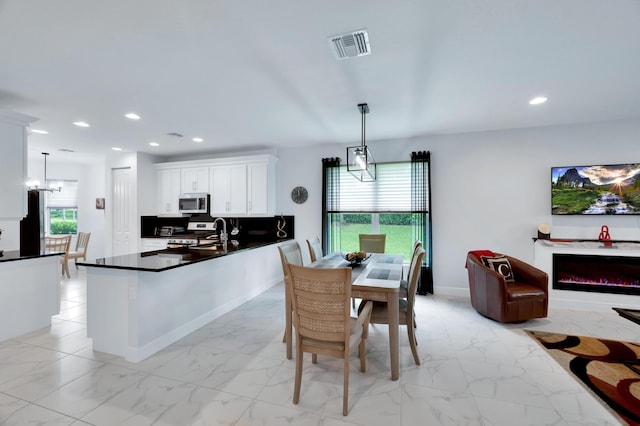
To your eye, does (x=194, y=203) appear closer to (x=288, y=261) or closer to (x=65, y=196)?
(x=288, y=261)

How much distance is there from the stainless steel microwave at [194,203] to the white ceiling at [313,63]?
1.73 m

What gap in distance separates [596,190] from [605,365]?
2.66 m

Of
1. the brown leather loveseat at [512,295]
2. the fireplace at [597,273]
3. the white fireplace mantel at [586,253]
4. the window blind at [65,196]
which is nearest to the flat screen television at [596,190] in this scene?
the white fireplace mantel at [586,253]

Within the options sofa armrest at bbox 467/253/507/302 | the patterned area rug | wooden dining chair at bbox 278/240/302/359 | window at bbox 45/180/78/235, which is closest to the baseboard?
wooden dining chair at bbox 278/240/302/359

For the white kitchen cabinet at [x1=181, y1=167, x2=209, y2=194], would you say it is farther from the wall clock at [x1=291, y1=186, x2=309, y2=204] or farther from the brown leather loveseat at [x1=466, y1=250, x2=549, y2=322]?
the brown leather loveseat at [x1=466, y1=250, x2=549, y2=322]

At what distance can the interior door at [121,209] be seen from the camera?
18.9 ft

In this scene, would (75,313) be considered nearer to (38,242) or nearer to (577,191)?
(38,242)

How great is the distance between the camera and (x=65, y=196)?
686 centimetres

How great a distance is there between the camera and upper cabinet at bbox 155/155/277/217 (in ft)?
17.2

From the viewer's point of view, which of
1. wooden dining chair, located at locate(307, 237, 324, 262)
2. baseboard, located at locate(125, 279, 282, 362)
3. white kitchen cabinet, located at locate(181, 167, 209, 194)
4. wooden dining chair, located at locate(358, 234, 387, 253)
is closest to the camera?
baseboard, located at locate(125, 279, 282, 362)

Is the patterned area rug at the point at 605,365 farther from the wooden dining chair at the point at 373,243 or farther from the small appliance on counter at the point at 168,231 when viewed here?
the small appliance on counter at the point at 168,231

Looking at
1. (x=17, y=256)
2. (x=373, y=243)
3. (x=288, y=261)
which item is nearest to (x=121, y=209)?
(x=17, y=256)

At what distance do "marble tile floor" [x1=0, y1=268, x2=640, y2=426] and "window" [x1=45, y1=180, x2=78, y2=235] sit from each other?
4880 mm

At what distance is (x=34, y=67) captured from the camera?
8.00ft
